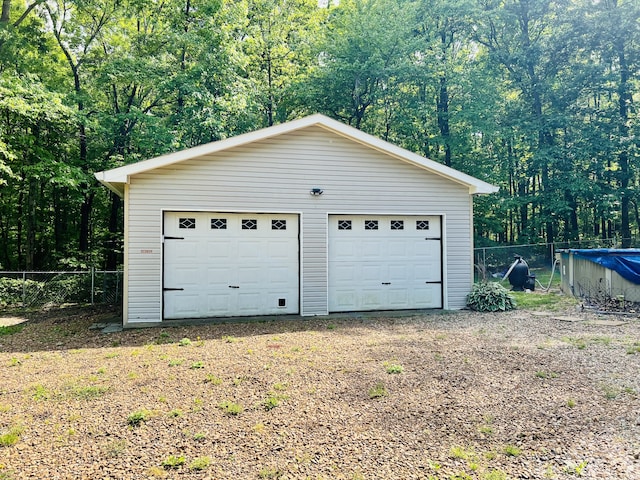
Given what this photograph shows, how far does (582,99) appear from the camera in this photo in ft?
61.2

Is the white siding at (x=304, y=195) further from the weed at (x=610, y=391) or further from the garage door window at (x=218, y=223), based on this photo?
the weed at (x=610, y=391)

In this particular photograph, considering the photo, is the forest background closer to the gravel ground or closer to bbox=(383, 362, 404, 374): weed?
the gravel ground

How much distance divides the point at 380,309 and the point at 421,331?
1954mm

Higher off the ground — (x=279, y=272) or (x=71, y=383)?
(x=279, y=272)

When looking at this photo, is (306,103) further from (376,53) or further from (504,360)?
(504,360)

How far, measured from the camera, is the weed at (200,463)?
102 inches

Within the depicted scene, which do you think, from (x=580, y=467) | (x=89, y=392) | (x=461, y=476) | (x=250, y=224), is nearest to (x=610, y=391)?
(x=580, y=467)

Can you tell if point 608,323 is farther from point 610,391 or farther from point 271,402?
point 271,402

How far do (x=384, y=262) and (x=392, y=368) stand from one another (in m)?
4.22

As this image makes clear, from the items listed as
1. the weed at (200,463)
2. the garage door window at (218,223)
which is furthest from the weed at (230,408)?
the garage door window at (218,223)

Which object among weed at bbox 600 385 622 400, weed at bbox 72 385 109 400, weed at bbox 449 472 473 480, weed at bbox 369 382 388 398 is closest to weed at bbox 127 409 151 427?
weed at bbox 72 385 109 400

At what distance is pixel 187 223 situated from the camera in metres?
7.76

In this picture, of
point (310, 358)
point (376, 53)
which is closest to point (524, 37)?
point (376, 53)

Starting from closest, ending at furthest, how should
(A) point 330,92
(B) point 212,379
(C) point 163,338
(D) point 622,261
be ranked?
1. (B) point 212,379
2. (C) point 163,338
3. (D) point 622,261
4. (A) point 330,92
